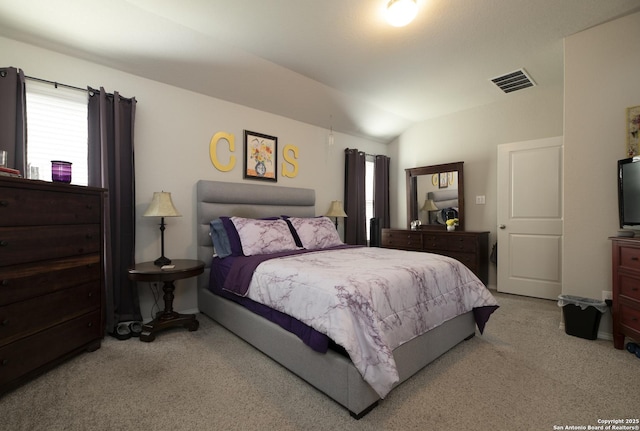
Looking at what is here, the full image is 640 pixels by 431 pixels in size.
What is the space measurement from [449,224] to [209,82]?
3.79m

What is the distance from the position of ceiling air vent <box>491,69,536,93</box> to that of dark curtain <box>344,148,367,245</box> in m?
2.09

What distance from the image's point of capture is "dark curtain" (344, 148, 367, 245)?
185 inches

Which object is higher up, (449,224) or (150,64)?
(150,64)

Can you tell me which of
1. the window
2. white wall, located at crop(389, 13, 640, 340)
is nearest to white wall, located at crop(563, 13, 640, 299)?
white wall, located at crop(389, 13, 640, 340)

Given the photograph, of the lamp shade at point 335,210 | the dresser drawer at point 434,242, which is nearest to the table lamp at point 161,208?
the lamp shade at point 335,210

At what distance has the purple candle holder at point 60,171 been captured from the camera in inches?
82.5

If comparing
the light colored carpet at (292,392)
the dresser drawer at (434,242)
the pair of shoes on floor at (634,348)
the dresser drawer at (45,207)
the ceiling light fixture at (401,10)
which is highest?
the ceiling light fixture at (401,10)

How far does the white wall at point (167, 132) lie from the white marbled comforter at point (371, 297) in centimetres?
131

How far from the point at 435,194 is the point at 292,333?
145 inches

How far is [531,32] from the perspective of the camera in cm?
263

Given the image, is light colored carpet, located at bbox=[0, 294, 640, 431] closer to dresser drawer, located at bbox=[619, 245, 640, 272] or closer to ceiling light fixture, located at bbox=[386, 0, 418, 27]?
dresser drawer, located at bbox=[619, 245, 640, 272]

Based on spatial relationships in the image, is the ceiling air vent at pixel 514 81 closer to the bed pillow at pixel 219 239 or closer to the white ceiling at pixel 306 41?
the white ceiling at pixel 306 41

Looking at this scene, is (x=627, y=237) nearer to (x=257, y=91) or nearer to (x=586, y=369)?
(x=586, y=369)

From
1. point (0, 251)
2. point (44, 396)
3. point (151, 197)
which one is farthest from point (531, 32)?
point (44, 396)
